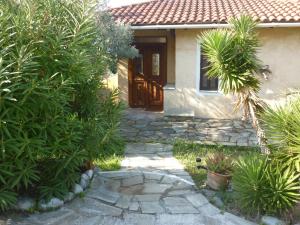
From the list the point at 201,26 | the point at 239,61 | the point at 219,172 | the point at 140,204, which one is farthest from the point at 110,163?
the point at 201,26

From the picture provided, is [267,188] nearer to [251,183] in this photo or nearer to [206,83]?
[251,183]

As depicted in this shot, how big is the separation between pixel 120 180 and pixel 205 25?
7.19 meters

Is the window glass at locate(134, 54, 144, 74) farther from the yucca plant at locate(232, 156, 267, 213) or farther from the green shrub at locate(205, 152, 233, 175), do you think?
the yucca plant at locate(232, 156, 267, 213)

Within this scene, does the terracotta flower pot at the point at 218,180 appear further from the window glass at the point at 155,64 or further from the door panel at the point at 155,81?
the window glass at the point at 155,64

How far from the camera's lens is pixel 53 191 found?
5.59m


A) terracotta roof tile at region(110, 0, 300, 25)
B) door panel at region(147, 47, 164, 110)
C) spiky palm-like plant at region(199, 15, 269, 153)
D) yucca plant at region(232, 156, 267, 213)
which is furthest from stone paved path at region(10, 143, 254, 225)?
door panel at region(147, 47, 164, 110)

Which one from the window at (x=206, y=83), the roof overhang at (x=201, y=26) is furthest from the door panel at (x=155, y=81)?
the window at (x=206, y=83)

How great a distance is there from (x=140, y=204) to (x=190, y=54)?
8198 millimetres

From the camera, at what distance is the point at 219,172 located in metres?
6.50

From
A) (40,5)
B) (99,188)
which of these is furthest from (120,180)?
(40,5)

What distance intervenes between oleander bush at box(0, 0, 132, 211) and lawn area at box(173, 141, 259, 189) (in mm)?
2512

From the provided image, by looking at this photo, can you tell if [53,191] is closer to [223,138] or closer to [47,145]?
[47,145]

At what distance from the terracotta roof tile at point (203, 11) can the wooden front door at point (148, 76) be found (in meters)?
1.49

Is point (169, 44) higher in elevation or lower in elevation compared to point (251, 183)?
higher
